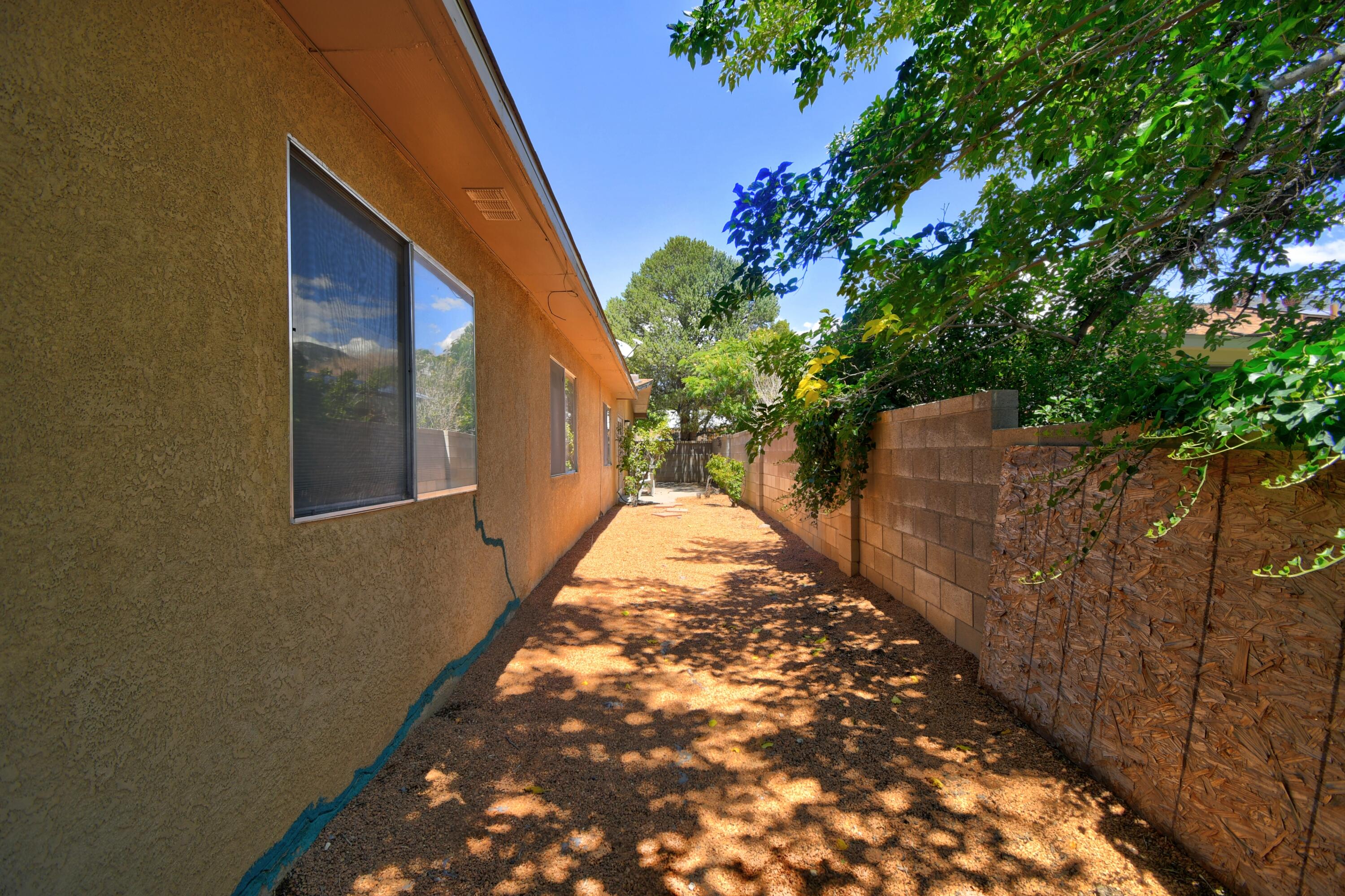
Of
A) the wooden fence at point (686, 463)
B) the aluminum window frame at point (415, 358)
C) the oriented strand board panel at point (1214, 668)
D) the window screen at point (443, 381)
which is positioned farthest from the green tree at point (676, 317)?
the oriented strand board panel at point (1214, 668)

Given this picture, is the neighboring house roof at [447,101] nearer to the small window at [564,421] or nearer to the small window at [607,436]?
the small window at [564,421]

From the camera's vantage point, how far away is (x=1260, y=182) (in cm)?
365

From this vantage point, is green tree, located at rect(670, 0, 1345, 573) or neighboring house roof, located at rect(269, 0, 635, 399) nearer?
neighboring house roof, located at rect(269, 0, 635, 399)

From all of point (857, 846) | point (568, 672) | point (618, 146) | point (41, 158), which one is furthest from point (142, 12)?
point (618, 146)

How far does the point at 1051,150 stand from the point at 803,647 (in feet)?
11.8

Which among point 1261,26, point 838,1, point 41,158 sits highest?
point 838,1

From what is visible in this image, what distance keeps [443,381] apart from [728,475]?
13.0 metres

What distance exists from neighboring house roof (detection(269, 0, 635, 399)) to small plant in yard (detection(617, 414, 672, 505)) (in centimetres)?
1068

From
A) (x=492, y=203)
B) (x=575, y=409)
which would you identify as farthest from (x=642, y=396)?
(x=492, y=203)

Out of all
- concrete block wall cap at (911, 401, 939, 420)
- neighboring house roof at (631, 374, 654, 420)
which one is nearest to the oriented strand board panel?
concrete block wall cap at (911, 401, 939, 420)

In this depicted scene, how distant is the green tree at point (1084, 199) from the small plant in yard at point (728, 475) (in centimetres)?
980

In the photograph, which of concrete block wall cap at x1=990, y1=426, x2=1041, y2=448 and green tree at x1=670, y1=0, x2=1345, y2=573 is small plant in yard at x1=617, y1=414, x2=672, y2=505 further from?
concrete block wall cap at x1=990, y1=426, x2=1041, y2=448

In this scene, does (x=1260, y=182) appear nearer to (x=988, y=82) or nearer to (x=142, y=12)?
(x=988, y=82)

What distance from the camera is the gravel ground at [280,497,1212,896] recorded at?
82.4 inches
